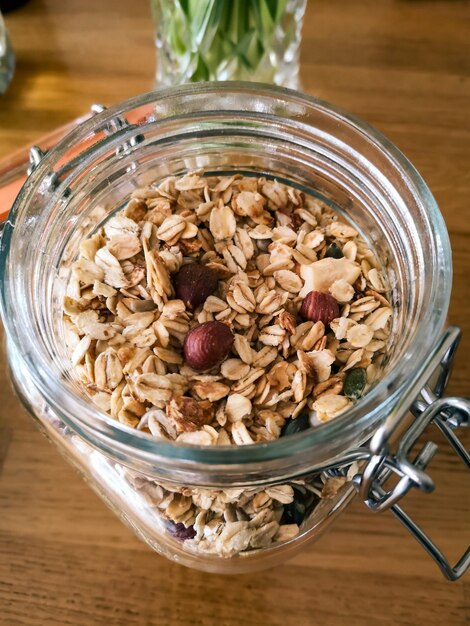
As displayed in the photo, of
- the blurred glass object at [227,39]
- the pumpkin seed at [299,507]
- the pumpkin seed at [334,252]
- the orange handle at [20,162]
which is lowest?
the pumpkin seed at [299,507]

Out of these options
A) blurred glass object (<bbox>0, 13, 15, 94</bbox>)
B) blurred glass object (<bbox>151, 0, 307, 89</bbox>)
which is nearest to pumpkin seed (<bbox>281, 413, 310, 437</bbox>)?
blurred glass object (<bbox>151, 0, 307, 89</bbox>)

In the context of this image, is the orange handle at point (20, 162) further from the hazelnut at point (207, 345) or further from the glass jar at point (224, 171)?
the hazelnut at point (207, 345)

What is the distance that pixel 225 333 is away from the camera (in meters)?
0.42

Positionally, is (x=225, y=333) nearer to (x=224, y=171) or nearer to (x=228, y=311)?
(x=228, y=311)

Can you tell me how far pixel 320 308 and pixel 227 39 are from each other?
31 centimetres

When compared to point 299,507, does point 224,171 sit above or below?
above

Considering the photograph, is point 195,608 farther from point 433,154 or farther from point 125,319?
point 433,154

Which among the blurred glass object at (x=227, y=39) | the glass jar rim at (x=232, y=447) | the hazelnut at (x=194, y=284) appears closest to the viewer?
the glass jar rim at (x=232, y=447)

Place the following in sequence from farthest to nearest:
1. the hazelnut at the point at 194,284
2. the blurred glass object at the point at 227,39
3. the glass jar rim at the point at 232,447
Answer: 1. the blurred glass object at the point at 227,39
2. the hazelnut at the point at 194,284
3. the glass jar rim at the point at 232,447

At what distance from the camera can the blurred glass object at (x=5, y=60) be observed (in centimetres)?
70

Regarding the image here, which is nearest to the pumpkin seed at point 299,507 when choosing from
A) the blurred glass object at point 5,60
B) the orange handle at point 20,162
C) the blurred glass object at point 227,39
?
the orange handle at point 20,162

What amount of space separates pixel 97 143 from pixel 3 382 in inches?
9.1

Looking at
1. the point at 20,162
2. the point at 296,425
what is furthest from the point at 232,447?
the point at 20,162

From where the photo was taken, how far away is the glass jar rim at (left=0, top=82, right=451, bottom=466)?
34cm
